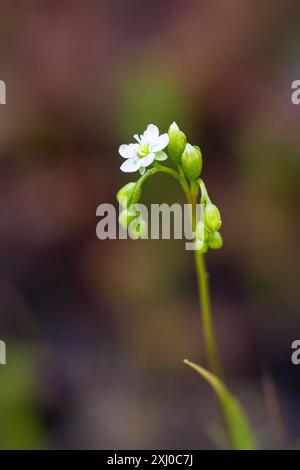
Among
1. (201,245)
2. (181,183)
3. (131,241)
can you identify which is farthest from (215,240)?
(131,241)

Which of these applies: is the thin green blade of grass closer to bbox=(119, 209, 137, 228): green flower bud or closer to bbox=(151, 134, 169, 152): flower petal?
bbox=(119, 209, 137, 228): green flower bud

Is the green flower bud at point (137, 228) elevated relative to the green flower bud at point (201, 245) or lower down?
elevated

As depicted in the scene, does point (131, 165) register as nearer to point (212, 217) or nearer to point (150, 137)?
point (150, 137)

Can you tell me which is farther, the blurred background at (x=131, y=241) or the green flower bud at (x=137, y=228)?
the blurred background at (x=131, y=241)

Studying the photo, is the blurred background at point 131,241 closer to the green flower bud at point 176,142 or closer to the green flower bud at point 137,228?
the green flower bud at point 137,228

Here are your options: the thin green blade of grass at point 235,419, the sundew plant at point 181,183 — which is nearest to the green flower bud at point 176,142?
the sundew plant at point 181,183

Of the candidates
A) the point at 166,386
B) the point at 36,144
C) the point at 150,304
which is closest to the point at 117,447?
the point at 166,386
